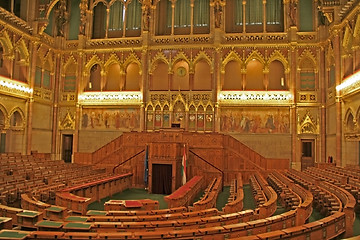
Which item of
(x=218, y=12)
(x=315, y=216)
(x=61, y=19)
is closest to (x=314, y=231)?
(x=315, y=216)

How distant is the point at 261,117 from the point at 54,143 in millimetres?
14965

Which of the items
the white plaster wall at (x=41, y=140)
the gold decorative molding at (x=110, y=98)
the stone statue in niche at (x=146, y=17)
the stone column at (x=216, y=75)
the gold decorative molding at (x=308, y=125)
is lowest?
the white plaster wall at (x=41, y=140)

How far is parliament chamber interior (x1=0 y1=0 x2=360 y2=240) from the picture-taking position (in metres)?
17.9

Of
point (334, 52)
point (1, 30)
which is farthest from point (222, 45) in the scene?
point (1, 30)

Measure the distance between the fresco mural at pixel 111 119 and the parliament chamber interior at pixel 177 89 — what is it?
74 millimetres

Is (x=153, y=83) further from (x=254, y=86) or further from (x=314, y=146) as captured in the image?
(x=314, y=146)

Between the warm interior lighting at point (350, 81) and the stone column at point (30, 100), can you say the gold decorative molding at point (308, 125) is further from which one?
the stone column at point (30, 100)

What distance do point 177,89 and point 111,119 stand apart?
17.3ft

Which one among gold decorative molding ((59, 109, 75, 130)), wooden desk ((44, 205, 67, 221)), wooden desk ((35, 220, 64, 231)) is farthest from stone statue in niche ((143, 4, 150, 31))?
wooden desk ((35, 220, 64, 231))

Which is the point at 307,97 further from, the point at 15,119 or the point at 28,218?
the point at 28,218

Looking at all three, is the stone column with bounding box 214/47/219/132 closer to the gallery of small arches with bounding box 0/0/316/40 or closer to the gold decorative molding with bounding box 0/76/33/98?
the gallery of small arches with bounding box 0/0/316/40

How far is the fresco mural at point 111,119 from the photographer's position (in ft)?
78.7

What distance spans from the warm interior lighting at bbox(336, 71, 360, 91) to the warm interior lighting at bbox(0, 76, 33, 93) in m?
18.9

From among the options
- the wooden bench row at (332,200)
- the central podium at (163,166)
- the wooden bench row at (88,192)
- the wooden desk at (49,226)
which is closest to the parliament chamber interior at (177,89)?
the central podium at (163,166)
